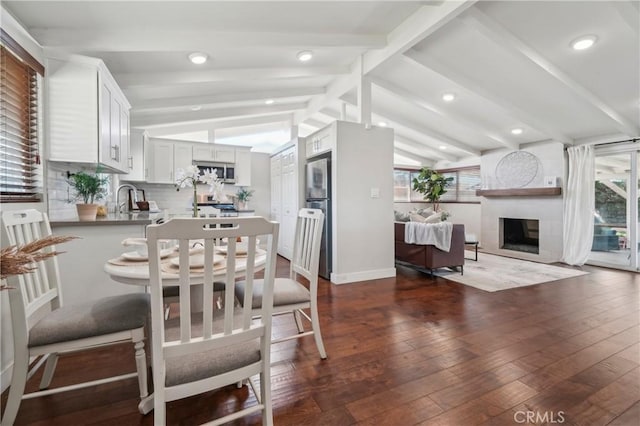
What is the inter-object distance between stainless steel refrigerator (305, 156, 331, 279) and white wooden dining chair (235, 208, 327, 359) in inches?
64.5

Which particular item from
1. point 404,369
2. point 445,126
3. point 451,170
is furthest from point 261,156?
point 404,369

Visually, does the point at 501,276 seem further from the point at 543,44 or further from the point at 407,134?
the point at 407,134

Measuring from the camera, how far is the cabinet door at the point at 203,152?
5484mm

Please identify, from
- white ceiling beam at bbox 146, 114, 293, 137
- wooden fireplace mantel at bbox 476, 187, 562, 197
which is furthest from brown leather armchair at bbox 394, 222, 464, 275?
white ceiling beam at bbox 146, 114, 293, 137

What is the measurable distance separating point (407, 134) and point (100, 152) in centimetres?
599

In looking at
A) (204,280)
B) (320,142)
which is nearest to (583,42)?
(320,142)

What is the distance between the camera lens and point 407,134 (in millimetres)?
6781

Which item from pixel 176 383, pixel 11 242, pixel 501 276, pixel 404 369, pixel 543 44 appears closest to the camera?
pixel 176 383

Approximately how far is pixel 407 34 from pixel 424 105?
1.80 metres

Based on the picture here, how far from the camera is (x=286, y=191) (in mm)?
5258

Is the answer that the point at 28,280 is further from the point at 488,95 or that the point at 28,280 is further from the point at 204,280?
the point at 488,95

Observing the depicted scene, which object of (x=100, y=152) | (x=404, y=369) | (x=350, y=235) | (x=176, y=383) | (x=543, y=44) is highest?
(x=543, y=44)

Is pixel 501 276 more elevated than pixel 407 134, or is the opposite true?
pixel 407 134

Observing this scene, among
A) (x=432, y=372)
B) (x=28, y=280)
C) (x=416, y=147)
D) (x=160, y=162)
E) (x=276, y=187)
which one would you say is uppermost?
(x=416, y=147)
